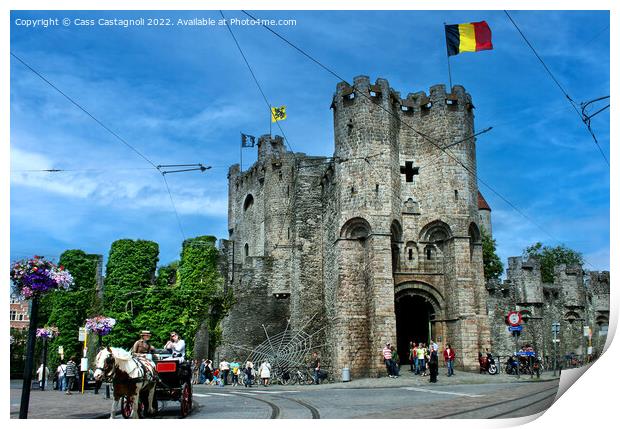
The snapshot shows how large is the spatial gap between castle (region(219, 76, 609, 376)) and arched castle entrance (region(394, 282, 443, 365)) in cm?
4

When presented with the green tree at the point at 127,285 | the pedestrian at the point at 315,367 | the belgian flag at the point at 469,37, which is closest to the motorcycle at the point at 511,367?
the pedestrian at the point at 315,367

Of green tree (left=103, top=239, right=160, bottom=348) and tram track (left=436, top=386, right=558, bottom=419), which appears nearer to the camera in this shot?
tram track (left=436, top=386, right=558, bottom=419)

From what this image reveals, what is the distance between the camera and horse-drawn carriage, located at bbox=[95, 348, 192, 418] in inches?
358

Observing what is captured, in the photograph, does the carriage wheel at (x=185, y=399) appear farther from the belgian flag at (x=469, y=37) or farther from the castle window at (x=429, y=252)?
the castle window at (x=429, y=252)

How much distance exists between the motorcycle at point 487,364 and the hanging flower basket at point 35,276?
16133 mm

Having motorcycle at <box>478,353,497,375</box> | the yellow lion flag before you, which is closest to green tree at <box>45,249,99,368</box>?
the yellow lion flag

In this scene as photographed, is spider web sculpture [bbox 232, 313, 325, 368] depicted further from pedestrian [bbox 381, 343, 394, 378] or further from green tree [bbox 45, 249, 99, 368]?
green tree [bbox 45, 249, 99, 368]

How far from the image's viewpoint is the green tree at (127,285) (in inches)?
909

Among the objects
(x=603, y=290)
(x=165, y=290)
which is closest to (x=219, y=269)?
(x=165, y=290)

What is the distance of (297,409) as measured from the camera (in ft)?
35.0

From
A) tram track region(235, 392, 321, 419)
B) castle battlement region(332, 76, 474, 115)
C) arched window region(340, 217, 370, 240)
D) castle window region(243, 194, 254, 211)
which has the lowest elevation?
tram track region(235, 392, 321, 419)

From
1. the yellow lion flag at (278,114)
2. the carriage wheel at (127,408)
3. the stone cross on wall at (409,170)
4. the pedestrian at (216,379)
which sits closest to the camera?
the carriage wheel at (127,408)

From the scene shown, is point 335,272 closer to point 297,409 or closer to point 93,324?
point 93,324

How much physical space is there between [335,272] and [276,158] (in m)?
11.0
